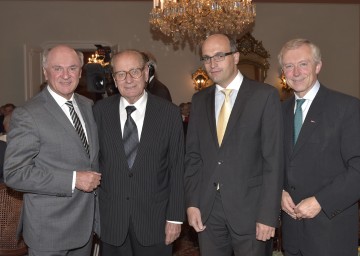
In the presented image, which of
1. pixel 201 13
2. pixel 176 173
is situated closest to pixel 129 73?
pixel 176 173

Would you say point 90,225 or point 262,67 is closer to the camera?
point 90,225

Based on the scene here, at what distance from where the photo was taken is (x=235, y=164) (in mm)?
2391

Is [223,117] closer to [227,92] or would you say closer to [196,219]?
[227,92]

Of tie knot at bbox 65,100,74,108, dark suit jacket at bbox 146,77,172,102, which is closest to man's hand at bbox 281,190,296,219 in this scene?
tie knot at bbox 65,100,74,108

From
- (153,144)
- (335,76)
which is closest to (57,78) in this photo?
(153,144)

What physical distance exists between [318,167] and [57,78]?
1472 millimetres

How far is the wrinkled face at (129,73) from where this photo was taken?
8.28 feet

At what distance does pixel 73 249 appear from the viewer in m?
2.42

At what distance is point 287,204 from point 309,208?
0.53 ft

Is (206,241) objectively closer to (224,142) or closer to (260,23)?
(224,142)

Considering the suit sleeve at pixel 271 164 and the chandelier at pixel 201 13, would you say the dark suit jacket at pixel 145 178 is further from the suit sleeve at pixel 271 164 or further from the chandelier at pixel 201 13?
the chandelier at pixel 201 13

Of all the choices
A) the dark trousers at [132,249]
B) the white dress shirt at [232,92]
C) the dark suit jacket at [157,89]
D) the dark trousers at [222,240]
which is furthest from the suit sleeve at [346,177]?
the dark suit jacket at [157,89]

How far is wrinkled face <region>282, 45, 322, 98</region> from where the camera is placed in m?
2.37

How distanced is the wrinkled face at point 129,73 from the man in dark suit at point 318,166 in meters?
0.82
